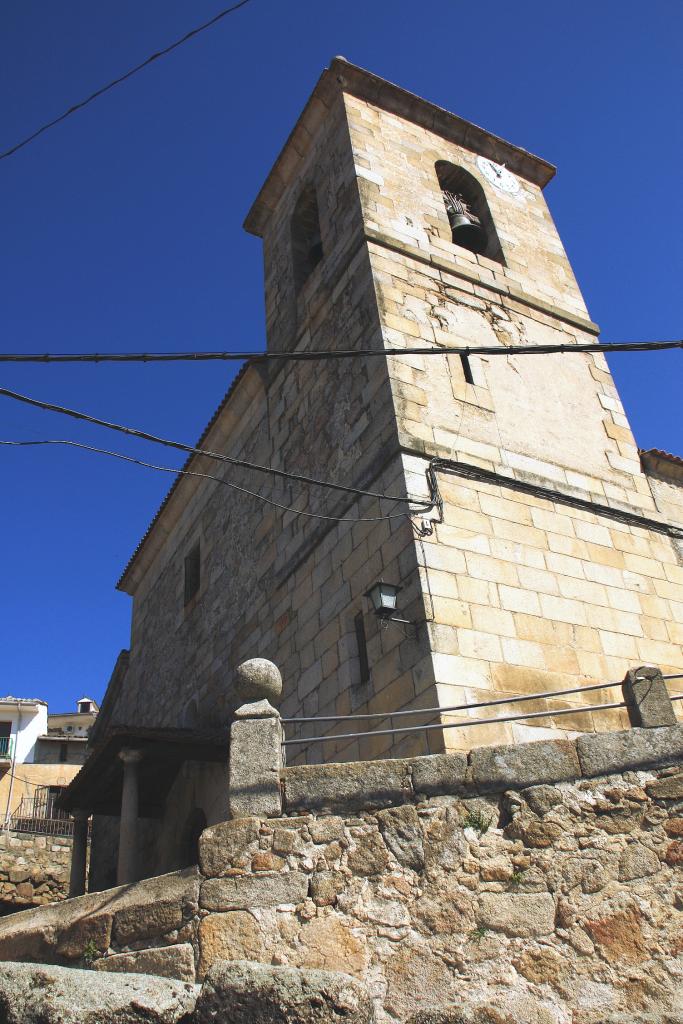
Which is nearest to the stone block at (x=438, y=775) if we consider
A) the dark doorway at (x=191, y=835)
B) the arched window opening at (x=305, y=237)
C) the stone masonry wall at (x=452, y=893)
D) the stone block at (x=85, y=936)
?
the stone masonry wall at (x=452, y=893)

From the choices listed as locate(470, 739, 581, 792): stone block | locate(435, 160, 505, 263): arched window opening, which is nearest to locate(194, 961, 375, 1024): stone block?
locate(470, 739, 581, 792): stone block

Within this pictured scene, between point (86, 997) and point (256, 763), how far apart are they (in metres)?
1.24

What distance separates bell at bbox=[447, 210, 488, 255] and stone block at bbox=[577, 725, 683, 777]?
702 cm

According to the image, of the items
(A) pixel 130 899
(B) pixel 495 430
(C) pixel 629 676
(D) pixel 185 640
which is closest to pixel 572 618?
(B) pixel 495 430

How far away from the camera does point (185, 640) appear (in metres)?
11.7

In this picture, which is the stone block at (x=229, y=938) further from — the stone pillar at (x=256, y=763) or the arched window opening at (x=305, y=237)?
the arched window opening at (x=305, y=237)

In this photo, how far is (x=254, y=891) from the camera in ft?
13.3

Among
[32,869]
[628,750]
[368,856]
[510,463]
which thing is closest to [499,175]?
[510,463]

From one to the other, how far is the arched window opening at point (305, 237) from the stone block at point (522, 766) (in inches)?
292

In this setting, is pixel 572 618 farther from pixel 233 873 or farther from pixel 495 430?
pixel 233 873

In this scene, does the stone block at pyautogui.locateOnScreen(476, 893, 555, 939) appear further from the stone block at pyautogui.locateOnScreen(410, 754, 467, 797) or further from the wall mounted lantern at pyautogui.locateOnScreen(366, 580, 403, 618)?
the wall mounted lantern at pyautogui.locateOnScreen(366, 580, 403, 618)

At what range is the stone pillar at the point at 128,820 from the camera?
8.02 meters

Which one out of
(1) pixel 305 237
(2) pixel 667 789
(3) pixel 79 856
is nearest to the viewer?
(2) pixel 667 789

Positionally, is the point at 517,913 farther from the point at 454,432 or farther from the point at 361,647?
the point at 454,432
